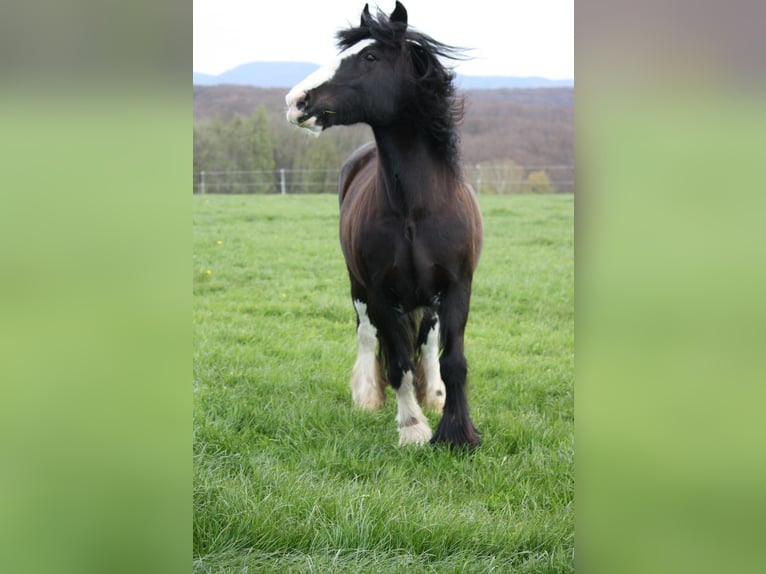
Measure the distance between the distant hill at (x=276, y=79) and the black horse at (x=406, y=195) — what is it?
2097 cm

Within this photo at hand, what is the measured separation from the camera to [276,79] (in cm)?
2531

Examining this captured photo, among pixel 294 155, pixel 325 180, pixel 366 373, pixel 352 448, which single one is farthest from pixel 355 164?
pixel 294 155

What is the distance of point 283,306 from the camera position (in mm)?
6535

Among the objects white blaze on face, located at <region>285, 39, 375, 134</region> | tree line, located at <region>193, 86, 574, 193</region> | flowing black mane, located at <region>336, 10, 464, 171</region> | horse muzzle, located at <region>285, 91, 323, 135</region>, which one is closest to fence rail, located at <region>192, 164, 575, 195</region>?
tree line, located at <region>193, 86, 574, 193</region>

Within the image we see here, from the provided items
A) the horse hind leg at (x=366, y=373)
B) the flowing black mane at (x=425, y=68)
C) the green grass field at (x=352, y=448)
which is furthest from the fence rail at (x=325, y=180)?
the flowing black mane at (x=425, y=68)

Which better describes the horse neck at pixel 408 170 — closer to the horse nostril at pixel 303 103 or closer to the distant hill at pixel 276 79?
the horse nostril at pixel 303 103

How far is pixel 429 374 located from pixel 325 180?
16.8m

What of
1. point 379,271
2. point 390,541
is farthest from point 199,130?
point 390,541

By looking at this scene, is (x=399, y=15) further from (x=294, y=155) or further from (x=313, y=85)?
(x=294, y=155)

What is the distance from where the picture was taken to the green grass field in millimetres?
2434

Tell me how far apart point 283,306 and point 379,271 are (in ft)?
9.63

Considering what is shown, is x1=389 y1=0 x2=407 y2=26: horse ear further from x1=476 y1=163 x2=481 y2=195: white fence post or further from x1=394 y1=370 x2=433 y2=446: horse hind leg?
x1=476 y1=163 x2=481 y2=195: white fence post
